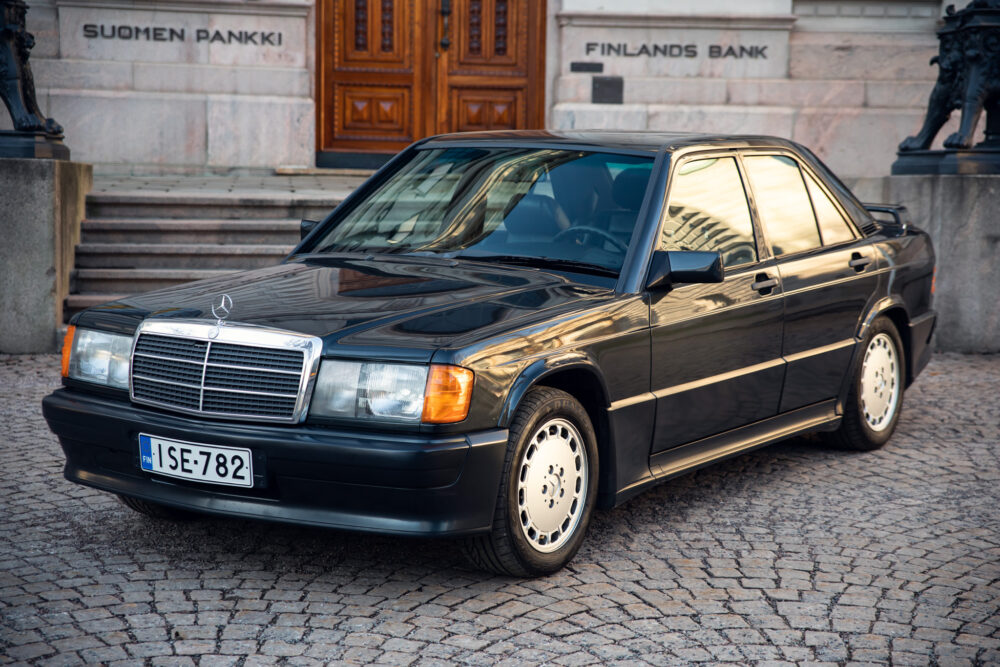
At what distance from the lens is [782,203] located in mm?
5617

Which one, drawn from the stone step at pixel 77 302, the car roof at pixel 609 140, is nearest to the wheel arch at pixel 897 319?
the car roof at pixel 609 140

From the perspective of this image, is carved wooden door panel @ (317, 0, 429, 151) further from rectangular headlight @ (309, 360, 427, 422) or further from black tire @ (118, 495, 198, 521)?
rectangular headlight @ (309, 360, 427, 422)

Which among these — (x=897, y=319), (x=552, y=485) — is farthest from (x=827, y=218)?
(x=552, y=485)

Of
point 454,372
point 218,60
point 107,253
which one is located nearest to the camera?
point 454,372

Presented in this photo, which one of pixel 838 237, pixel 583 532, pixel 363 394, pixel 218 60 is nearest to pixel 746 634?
pixel 583 532

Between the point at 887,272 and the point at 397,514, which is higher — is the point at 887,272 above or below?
above

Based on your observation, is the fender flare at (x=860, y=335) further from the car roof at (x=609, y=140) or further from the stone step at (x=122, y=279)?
the stone step at (x=122, y=279)

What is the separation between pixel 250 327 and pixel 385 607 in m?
1.03

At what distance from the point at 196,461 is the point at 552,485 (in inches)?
47.9

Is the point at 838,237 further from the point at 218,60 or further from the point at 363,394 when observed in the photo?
the point at 218,60

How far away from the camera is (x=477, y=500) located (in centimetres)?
382

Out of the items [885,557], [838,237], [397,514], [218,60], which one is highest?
[218,60]

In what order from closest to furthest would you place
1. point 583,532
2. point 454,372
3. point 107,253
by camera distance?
point 454,372 → point 583,532 → point 107,253

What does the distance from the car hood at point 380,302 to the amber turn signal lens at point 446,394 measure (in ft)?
0.25
